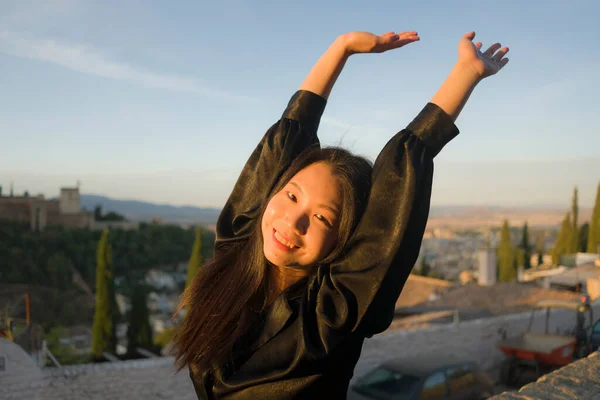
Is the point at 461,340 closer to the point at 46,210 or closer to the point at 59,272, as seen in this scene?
the point at 59,272

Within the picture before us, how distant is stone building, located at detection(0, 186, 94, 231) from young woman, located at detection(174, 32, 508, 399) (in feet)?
147

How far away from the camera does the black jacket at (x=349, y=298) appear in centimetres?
77

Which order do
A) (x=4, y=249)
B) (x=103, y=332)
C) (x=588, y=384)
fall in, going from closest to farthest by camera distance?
(x=588, y=384) → (x=103, y=332) → (x=4, y=249)

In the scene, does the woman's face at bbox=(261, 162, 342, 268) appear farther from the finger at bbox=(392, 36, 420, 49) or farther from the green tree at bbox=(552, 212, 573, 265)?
the green tree at bbox=(552, 212, 573, 265)

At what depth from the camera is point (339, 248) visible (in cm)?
85

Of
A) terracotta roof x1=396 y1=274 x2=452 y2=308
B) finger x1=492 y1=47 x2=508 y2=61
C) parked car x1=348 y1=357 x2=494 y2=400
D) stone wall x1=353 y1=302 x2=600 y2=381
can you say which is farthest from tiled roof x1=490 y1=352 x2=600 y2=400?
terracotta roof x1=396 y1=274 x2=452 y2=308

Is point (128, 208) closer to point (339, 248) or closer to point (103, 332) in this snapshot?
point (103, 332)

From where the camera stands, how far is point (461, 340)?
6.54 meters

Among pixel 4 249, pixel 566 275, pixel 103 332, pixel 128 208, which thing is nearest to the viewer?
Result: pixel 566 275

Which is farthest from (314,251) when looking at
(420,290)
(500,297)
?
(420,290)

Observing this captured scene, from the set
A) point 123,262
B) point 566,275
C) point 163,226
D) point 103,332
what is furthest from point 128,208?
point 566,275

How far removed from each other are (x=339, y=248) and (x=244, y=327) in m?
0.21

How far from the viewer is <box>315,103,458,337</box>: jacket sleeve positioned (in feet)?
2.51

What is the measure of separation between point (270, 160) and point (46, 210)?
46823 millimetres
